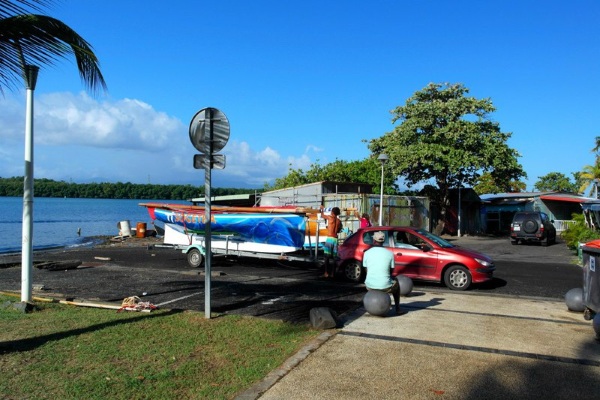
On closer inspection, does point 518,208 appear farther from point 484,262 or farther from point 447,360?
point 447,360

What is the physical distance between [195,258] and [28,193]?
7417mm

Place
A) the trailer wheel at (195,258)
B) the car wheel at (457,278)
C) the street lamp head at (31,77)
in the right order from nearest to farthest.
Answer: the street lamp head at (31,77) → the car wheel at (457,278) → the trailer wheel at (195,258)

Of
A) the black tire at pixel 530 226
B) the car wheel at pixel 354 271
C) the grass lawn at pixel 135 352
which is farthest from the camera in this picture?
the black tire at pixel 530 226

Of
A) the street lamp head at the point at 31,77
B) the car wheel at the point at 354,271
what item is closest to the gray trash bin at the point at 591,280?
the car wheel at the point at 354,271

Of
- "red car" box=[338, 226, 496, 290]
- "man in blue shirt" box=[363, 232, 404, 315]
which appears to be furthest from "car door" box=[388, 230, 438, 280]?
"man in blue shirt" box=[363, 232, 404, 315]

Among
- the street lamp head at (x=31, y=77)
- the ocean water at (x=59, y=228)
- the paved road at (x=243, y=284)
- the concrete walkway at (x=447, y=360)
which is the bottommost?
the ocean water at (x=59, y=228)

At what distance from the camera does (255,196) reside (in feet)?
99.2

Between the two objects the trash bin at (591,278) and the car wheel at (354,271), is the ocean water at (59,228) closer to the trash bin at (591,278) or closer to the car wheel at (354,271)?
the car wheel at (354,271)

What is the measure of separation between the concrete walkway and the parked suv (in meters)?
19.7

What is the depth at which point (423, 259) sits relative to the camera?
11.7 meters

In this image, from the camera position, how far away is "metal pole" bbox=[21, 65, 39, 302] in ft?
25.8

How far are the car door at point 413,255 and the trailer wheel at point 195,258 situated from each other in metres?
5.92

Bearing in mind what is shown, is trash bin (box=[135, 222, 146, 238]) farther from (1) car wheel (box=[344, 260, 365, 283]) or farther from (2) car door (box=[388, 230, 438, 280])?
(2) car door (box=[388, 230, 438, 280])

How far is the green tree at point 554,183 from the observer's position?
214ft
